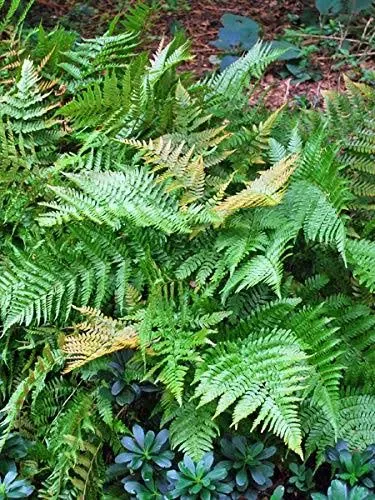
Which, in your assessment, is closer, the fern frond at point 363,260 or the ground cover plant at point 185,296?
Answer: the ground cover plant at point 185,296

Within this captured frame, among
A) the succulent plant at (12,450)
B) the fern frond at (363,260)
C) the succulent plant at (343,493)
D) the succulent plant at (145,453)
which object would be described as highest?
the fern frond at (363,260)

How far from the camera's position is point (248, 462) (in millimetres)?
2092

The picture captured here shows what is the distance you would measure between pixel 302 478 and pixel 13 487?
959 millimetres

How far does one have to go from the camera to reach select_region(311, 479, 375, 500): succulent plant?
1.95 m

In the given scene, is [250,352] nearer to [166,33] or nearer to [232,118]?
[232,118]

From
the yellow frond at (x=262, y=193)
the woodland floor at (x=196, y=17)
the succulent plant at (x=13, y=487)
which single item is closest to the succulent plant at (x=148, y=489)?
the succulent plant at (x=13, y=487)

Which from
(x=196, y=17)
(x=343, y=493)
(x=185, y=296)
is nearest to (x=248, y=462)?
(x=343, y=493)

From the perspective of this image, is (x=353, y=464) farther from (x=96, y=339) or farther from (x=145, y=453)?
(x=96, y=339)

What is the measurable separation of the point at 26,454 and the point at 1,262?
76cm

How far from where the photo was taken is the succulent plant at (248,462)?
206 cm

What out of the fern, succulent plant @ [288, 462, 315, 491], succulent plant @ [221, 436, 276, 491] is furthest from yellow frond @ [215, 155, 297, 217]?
succulent plant @ [288, 462, 315, 491]

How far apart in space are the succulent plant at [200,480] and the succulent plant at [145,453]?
6 cm

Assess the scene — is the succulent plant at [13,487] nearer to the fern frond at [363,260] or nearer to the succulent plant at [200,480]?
the succulent plant at [200,480]

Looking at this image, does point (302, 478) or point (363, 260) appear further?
point (363, 260)
